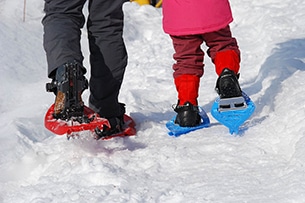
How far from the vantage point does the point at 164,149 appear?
275 centimetres

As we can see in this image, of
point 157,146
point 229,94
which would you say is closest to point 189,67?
point 229,94

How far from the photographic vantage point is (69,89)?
97.1 inches

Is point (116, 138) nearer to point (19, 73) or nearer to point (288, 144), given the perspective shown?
point (288, 144)

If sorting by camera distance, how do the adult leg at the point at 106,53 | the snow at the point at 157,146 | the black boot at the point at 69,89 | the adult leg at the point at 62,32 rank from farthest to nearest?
the adult leg at the point at 106,53 < the adult leg at the point at 62,32 < the black boot at the point at 69,89 < the snow at the point at 157,146

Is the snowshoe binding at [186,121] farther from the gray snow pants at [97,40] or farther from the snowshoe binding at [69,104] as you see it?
the snowshoe binding at [69,104]

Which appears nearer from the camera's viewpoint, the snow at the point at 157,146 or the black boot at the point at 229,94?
the snow at the point at 157,146

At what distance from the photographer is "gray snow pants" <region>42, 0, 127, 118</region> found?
266 cm

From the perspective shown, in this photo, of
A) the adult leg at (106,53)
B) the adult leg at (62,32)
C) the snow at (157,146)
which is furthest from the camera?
the adult leg at (106,53)

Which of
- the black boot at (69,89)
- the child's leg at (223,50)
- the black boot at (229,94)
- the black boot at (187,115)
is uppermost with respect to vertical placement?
the black boot at (69,89)

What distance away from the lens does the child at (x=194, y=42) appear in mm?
2926

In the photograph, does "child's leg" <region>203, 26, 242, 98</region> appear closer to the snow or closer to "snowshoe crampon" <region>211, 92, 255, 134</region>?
"snowshoe crampon" <region>211, 92, 255, 134</region>

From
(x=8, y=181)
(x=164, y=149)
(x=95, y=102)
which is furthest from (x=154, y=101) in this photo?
(x=8, y=181)

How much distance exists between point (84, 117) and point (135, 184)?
39 centimetres

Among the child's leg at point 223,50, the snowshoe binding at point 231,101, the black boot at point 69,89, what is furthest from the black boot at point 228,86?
the black boot at point 69,89
